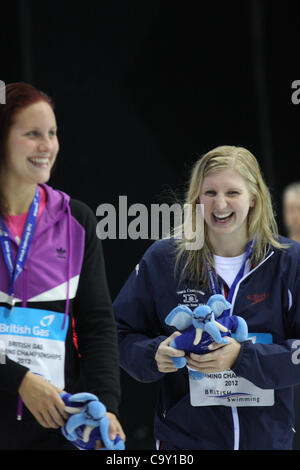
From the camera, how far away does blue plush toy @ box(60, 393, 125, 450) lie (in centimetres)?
170

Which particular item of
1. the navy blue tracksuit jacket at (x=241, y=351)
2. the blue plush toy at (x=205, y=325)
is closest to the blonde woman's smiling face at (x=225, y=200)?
the navy blue tracksuit jacket at (x=241, y=351)

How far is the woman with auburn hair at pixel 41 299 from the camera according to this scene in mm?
1788

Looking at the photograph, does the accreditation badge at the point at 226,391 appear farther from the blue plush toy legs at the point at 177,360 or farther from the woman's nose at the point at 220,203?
the woman's nose at the point at 220,203

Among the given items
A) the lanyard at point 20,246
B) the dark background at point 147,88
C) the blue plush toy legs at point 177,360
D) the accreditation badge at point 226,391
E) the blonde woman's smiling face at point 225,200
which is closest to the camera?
the lanyard at point 20,246

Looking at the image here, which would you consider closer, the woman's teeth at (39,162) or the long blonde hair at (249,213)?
the woman's teeth at (39,162)

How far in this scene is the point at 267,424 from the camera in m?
2.10

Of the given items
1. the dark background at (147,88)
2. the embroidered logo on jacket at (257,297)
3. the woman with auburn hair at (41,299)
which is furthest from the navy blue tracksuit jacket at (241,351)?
the dark background at (147,88)

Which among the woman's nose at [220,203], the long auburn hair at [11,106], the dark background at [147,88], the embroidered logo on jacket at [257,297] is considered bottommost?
the embroidered logo on jacket at [257,297]

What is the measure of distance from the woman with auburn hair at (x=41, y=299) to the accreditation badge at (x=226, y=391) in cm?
35

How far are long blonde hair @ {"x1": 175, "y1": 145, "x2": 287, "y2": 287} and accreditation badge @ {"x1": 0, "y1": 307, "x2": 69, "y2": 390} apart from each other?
573 millimetres

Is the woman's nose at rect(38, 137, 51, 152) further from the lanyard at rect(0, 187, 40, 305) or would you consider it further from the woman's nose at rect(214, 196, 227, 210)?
the woman's nose at rect(214, 196, 227, 210)

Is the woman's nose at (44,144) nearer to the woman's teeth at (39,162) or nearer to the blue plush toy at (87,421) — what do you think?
the woman's teeth at (39,162)

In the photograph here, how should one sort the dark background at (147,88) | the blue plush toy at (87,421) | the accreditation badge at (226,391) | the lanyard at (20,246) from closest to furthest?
1. the blue plush toy at (87,421)
2. the lanyard at (20,246)
3. the accreditation badge at (226,391)
4. the dark background at (147,88)

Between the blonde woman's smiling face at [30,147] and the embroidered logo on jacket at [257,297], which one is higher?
the blonde woman's smiling face at [30,147]
